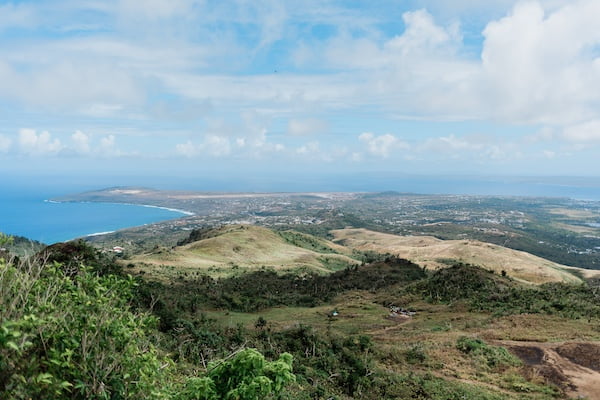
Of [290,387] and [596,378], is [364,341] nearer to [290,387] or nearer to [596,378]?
[290,387]

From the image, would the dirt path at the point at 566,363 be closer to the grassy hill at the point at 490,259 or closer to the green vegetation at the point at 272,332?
the green vegetation at the point at 272,332

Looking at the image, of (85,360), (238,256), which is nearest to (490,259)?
(238,256)

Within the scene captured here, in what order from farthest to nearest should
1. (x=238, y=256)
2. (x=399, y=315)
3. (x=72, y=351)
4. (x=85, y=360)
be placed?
(x=238, y=256) < (x=399, y=315) < (x=85, y=360) < (x=72, y=351)

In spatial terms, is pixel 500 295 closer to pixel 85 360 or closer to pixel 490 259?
pixel 85 360

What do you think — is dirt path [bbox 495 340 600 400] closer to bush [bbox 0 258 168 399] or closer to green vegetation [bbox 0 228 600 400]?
green vegetation [bbox 0 228 600 400]

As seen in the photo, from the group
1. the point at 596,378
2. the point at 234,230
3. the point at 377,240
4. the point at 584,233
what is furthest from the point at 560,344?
the point at 584,233

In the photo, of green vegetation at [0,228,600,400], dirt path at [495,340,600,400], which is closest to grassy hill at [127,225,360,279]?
green vegetation at [0,228,600,400]

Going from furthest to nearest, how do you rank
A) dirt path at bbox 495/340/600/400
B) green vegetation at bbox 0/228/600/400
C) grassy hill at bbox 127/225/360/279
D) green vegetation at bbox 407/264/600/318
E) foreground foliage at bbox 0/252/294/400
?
grassy hill at bbox 127/225/360/279, green vegetation at bbox 407/264/600/318, dirt path at bbox 495/340/600/400, green vegetation at bbox 0/228/600/400, foreground foliage at bbox 0/252/294/400
